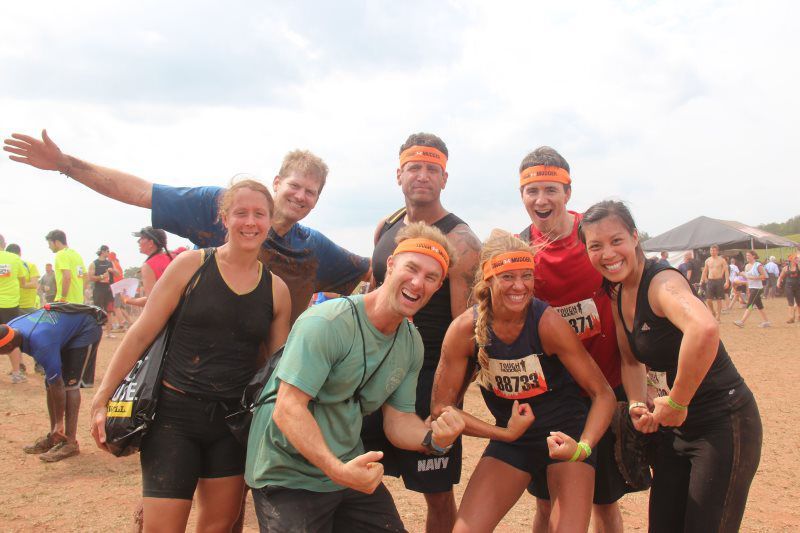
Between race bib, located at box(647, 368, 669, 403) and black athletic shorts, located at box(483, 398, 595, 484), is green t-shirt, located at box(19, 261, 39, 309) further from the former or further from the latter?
race bib, located at box(647, 368, 669, 403)

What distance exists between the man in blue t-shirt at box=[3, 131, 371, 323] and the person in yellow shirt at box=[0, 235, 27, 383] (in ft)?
28.6

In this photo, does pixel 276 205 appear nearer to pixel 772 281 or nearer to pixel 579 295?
pixel 579 295

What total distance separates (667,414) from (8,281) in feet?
38.2

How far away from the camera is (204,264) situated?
3.21m

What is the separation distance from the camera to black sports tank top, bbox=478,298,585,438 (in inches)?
129

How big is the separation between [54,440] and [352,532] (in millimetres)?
5433

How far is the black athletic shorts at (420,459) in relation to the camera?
3.64 meters

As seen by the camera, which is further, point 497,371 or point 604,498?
point 604,498

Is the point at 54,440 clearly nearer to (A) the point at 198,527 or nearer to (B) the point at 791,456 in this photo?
(A) the point at 198,527

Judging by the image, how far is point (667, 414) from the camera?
2967 millimetres

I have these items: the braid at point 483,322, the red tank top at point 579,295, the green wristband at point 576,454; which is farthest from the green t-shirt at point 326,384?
the red tank top at point 579,295

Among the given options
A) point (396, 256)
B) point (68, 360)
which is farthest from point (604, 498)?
point (68, 360)

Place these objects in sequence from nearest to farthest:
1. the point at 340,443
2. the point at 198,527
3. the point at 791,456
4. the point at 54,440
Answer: the point at 340,443, the point at 198,527, the point at 791,456, the point at 54,440

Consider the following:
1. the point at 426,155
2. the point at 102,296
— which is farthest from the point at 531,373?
the point at 102,296
